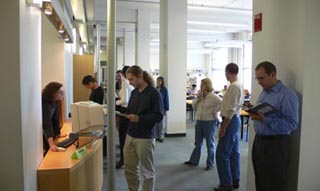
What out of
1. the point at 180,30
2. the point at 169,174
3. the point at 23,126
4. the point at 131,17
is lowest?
the point at 169,174

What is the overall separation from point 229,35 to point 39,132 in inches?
561

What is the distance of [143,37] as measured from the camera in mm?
9945

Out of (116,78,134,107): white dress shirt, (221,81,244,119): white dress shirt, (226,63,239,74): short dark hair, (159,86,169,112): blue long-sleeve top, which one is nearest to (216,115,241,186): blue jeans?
(221,81,244,119): white dress shirt

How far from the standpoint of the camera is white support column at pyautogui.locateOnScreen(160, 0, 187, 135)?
729cm

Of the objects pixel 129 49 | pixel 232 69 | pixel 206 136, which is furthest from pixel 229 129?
pixel 129 49

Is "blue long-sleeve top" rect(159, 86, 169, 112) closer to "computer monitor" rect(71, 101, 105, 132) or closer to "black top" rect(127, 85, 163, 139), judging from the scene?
"computer monitor" rect(71, 101, 105, 132)

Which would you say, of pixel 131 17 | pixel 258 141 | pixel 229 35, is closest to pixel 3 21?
pixel 258 141

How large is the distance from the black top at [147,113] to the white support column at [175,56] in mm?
4258

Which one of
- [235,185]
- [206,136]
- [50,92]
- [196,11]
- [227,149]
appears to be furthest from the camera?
[196,11]

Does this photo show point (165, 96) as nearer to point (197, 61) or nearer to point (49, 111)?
point (49, 111)

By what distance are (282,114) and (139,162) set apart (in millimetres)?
1593

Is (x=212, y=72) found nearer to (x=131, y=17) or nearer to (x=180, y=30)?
(x=131, y=17)

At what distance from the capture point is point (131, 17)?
979cm

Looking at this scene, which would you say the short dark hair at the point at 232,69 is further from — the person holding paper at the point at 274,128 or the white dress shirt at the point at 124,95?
the white dress shirt at the point at 124,95
